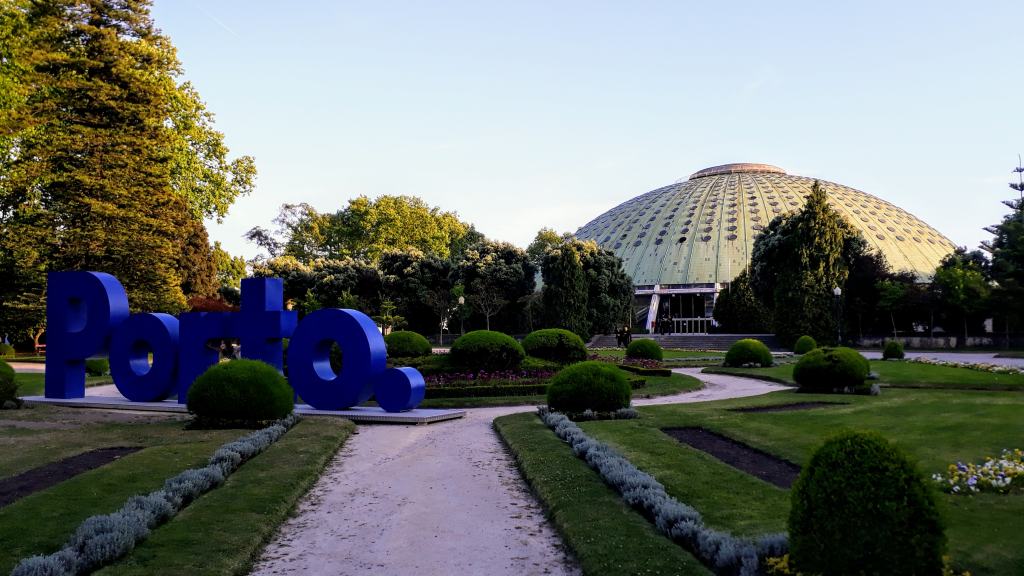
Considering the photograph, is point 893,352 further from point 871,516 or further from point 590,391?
point 871,516

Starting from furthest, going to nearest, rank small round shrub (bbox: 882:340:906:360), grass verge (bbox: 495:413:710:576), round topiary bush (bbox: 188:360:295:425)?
small round shrub (bbox: 882:340:906:360), round topiary bush (bbox: 188:360:295:425), grass verge (bbox: 495:413:710:576)

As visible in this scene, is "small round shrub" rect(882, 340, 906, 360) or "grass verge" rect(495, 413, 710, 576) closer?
"grass verge" rect(495, 413, 710, 576)

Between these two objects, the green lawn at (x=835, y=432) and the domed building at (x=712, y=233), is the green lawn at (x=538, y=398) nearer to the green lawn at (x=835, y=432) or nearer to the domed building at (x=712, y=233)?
the green lawn at (x=835, y=432)

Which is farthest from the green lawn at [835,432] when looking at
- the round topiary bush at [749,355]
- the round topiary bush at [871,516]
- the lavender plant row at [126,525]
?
the round topiary bush at [749,355]

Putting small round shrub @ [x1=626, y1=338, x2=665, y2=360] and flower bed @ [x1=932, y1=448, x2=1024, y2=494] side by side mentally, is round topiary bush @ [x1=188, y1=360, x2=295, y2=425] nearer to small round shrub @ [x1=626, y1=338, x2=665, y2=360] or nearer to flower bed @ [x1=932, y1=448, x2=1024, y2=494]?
flower bed @ [x1=932, y1=448, x2=1024, y2=494]

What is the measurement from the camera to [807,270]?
4884 cm

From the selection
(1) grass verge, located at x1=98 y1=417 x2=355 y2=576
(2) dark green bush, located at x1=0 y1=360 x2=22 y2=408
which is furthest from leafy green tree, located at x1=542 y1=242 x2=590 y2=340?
(1) grass verge, located at x1=98 y1=417 x2=355 y2=576

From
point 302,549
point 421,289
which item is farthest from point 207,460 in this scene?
point 421,289

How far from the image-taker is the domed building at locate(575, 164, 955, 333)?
78.2m

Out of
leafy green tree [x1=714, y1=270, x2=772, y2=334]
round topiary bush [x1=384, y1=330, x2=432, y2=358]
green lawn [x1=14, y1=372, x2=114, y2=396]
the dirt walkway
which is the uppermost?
leafy green tree [x1=714, y1=270, x2=772, y2=334]

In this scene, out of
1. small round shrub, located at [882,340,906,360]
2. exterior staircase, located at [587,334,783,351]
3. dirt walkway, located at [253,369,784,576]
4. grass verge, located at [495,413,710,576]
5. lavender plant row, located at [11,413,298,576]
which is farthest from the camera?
exterior staircase, located at [587,334,783,351]

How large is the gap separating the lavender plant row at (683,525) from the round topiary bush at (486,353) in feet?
43.6

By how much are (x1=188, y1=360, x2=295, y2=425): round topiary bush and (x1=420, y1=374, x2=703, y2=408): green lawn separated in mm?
5345

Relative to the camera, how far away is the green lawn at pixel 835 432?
695 cm
